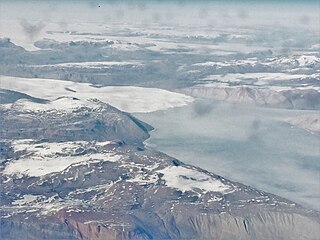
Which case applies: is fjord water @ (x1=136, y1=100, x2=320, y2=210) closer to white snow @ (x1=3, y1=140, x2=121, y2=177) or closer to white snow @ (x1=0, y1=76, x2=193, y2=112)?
white snow @ (x1=0, y1=76, x2=193, y2=112)

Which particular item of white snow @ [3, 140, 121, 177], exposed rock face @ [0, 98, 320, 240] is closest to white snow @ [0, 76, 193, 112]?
white snow @ [3, 140, 121, 177]

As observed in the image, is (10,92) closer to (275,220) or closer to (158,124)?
(158,124)

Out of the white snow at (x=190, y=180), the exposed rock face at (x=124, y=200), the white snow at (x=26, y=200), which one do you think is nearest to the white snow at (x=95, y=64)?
the exposed rock face at (x=124, y=200)

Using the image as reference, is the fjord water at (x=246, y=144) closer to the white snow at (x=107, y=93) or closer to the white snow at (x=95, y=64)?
the white snow at (x=107, y=93)

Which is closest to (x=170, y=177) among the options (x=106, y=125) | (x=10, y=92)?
(x=106, y=125)

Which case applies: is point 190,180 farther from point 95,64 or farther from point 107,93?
point 95,64
